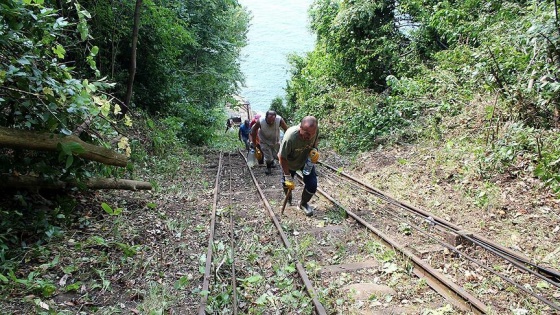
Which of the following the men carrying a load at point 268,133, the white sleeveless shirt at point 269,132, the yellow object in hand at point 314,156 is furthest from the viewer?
the white sleeveless shirt at point 269,132

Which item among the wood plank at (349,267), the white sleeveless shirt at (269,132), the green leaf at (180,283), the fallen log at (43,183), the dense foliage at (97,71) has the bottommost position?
the green leaf at (180,283)

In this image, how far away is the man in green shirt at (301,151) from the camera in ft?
19.8

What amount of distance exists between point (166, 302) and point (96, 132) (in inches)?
97.9

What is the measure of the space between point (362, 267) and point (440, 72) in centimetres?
813

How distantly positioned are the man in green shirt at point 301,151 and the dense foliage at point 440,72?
3107mm

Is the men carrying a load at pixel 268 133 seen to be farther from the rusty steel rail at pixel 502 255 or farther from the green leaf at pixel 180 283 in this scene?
the green leaf at pixel 180 283

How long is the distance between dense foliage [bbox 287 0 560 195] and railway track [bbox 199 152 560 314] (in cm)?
197

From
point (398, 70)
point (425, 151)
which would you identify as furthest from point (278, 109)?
point (425, 151)

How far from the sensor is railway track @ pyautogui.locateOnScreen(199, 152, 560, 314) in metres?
3.83

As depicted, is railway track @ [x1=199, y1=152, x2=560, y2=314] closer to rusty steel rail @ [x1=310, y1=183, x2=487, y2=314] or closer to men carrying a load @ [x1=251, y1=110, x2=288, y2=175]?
rusty steel rail @ [x1=310, y1=183, x2=487, y2=314]

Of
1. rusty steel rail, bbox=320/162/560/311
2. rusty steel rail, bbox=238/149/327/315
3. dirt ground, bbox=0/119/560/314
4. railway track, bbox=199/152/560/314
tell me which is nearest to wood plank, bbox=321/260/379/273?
railway track, bbox=199/152/560/314

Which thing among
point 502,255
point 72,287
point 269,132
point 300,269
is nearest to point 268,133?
point 269,132

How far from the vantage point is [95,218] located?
5.59 meters

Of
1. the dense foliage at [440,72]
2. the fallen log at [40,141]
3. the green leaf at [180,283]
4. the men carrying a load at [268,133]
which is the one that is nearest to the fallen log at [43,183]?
the fallen log at [40,141]
